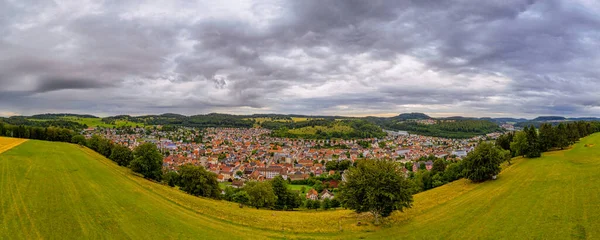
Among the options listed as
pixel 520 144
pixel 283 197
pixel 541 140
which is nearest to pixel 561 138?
pixel 541 140

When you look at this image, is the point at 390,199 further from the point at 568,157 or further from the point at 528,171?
the point at 568,157

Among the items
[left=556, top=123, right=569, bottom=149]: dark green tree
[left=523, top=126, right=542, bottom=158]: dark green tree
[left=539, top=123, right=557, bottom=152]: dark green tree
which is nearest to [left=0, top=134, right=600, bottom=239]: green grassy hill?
[left=523, top=126, right=542, bottom=158]: dark green tree

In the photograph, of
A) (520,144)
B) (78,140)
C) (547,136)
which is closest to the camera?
(520,144)

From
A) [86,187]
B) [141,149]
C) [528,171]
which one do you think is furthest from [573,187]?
[141,149]

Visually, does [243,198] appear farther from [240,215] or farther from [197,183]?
[240,215]

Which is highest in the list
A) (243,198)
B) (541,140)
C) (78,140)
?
(541,140)

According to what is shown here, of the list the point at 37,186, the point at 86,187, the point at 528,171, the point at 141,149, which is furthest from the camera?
the point at 141,149

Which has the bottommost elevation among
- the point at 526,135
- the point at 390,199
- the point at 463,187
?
the point at 463,187

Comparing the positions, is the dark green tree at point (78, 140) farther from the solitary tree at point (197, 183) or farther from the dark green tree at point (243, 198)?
the dark green tree at point (243, 198)
